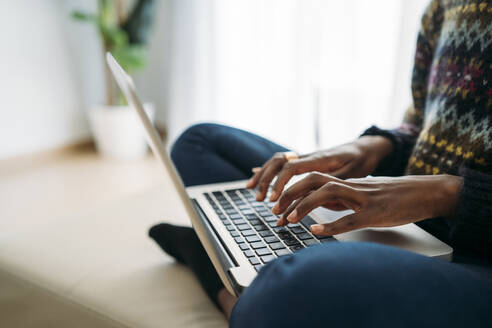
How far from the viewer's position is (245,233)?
67cm

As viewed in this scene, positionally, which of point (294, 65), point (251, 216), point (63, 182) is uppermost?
point (294, 65)

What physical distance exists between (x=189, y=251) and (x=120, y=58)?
1.90 meters

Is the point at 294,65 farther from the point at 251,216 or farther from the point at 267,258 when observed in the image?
the point at 267,258

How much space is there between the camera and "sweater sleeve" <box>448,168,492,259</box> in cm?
59

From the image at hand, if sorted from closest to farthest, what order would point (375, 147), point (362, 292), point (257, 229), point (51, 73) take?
point (362, 292), point (257, 229), point (375, 147), point (51, 73)

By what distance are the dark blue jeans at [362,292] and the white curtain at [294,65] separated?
148 cm

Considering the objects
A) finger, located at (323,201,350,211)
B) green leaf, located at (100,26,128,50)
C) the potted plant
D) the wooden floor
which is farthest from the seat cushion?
green leaf, located at (100,26,128,50)

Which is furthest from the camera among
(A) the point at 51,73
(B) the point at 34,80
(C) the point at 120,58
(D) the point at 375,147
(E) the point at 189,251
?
(A) the point at 51,73

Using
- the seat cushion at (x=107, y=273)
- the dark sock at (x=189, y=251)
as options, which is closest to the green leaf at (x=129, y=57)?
the seat cushion at (x=107, y=273)

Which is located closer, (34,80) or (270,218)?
(270,218)

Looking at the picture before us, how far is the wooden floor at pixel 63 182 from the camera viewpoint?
6.54ft

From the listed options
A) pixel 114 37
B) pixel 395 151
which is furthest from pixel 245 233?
pixel 114 37

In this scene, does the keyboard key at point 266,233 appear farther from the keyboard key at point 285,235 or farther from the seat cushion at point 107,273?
the seat cushion at point 107,273

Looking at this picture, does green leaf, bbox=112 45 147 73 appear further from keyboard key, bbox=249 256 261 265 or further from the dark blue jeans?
the dark blue jeans
